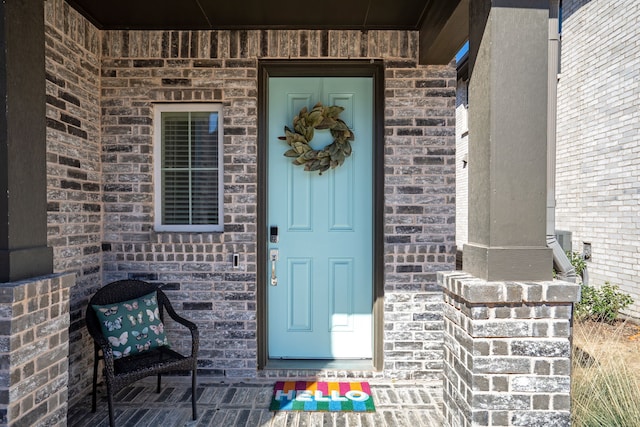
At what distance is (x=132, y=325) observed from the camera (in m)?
2.60

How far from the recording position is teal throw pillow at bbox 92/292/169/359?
2518mm

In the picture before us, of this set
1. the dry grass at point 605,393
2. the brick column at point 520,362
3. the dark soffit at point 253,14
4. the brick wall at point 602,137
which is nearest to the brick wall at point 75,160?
the dark soffit at point 253,14

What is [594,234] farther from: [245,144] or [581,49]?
[245,144]

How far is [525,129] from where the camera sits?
69.1 inches

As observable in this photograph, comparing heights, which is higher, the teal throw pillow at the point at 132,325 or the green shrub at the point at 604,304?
the teal throw pillow at the point at 132,325

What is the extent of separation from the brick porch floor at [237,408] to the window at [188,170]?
127 centimetres

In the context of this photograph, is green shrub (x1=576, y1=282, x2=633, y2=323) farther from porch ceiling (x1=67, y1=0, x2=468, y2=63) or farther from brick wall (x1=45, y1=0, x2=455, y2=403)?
porch ceiling (x1=67, y1=0, x2=468, y2=63)

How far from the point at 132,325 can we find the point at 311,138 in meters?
1.87

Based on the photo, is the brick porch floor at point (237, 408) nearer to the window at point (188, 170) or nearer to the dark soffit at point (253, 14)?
the window at point (188, 170)

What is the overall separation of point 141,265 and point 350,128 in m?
1.99

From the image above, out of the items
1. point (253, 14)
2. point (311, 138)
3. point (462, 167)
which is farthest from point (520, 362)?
point (462, 167)

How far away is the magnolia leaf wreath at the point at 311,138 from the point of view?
311 centimetres

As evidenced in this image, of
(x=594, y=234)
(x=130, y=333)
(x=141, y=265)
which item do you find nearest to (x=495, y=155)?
(x=130, y=333)

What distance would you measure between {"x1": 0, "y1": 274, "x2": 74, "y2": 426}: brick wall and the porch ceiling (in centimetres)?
194
